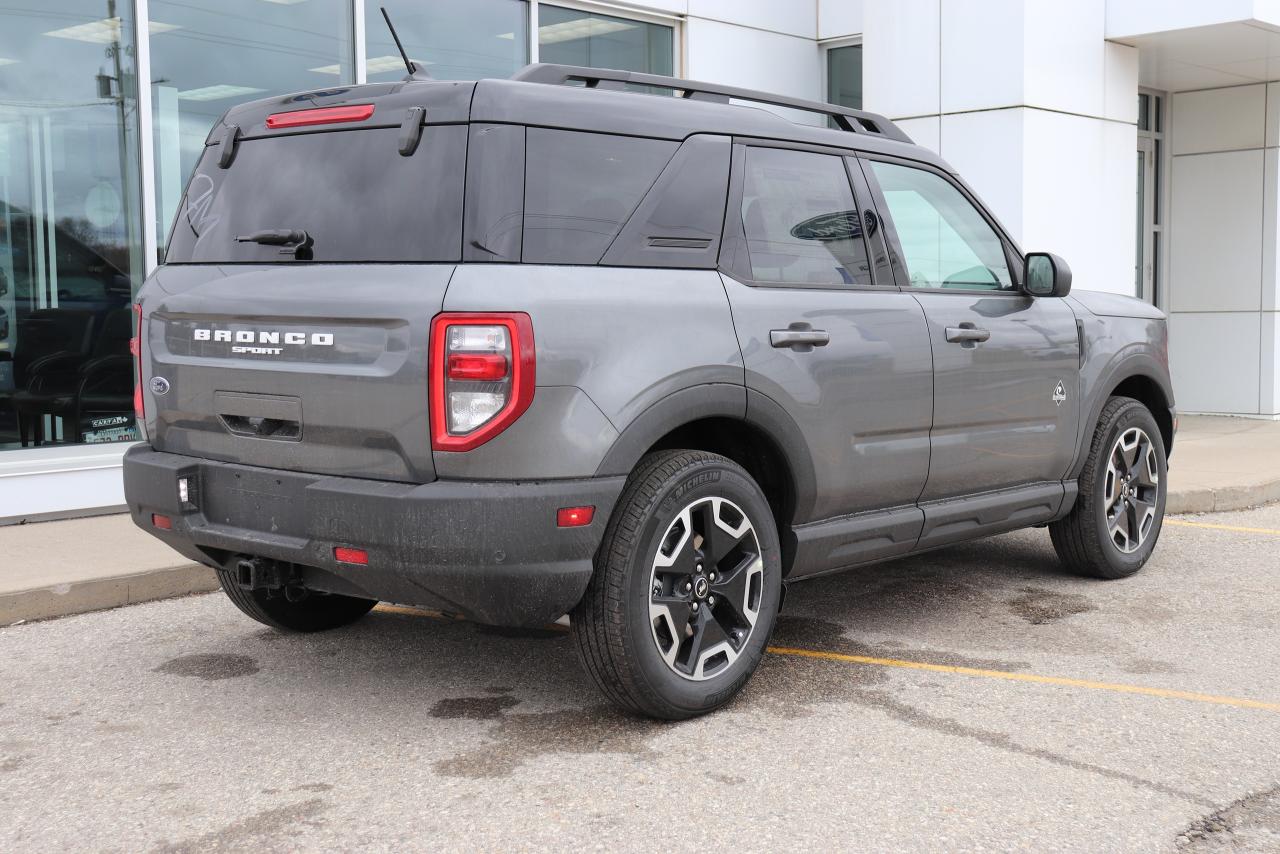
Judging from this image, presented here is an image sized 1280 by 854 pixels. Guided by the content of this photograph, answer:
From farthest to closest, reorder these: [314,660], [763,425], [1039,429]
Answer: [1039,429] < [314,660] < [763,425]

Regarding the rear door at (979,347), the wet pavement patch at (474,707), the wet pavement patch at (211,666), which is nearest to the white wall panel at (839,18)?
the rear door at (979,347)

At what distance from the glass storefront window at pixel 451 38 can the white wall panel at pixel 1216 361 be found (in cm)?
810

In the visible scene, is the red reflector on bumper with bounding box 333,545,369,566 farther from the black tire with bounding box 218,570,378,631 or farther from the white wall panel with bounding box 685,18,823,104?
the white wall panel with bounding box 685,18,823,104

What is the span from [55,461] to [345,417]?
5.04 metres

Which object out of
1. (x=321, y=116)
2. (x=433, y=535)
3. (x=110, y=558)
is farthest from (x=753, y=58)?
(x=433, y=535)

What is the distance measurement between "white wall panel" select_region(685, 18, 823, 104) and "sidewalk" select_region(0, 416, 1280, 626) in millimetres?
5306

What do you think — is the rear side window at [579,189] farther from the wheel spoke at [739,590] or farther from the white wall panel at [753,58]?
the white wall panel at [753,58]

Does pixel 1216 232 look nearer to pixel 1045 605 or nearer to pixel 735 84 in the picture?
pixel 735 84

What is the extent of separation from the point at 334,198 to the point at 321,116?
321mm

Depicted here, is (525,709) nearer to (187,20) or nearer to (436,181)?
(436,181)

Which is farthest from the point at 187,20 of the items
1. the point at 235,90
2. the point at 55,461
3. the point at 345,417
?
the point at 345,417

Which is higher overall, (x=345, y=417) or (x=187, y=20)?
(x=187, y=20)

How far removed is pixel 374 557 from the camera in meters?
3.91

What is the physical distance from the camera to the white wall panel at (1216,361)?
46.9ft
